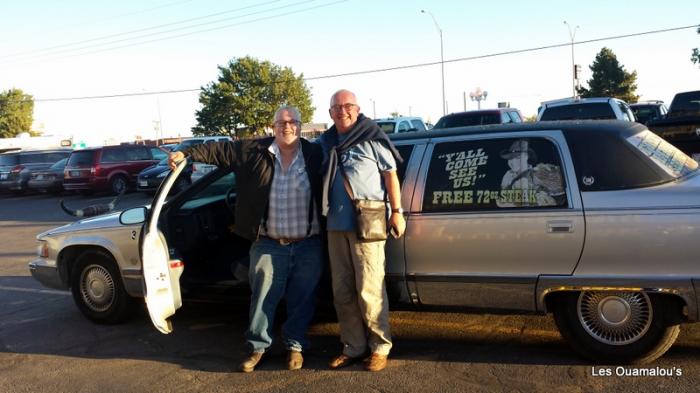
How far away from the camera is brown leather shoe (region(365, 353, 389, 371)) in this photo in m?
3.93

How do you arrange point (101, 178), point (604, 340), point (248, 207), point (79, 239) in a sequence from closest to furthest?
point (604, 340)
point (248, 207)
point (79, 239)
point (101, 178)

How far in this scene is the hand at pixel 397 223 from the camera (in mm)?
3742

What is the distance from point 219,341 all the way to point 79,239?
1581 mm

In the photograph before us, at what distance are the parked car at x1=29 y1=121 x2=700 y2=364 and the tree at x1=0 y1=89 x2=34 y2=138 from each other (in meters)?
74.8

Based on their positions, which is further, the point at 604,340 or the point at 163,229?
the point at 163,229

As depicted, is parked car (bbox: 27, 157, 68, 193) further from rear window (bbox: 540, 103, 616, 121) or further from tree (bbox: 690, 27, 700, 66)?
tree (bbox: 690, 27, 700, 66)

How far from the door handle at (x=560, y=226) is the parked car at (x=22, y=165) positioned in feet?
72.3

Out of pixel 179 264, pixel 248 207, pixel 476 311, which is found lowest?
pixel 476 311

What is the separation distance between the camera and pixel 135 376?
4.14 m

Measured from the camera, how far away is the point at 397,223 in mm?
3740

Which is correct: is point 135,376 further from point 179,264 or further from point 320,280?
point 320,280

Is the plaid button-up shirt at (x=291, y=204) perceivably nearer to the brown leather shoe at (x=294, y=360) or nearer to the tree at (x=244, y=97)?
the brown leather shoe at (x=294, y=360)

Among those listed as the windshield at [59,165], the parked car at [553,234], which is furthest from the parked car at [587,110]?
the windshield at [59,165]

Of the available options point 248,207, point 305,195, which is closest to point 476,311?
point 305,195
